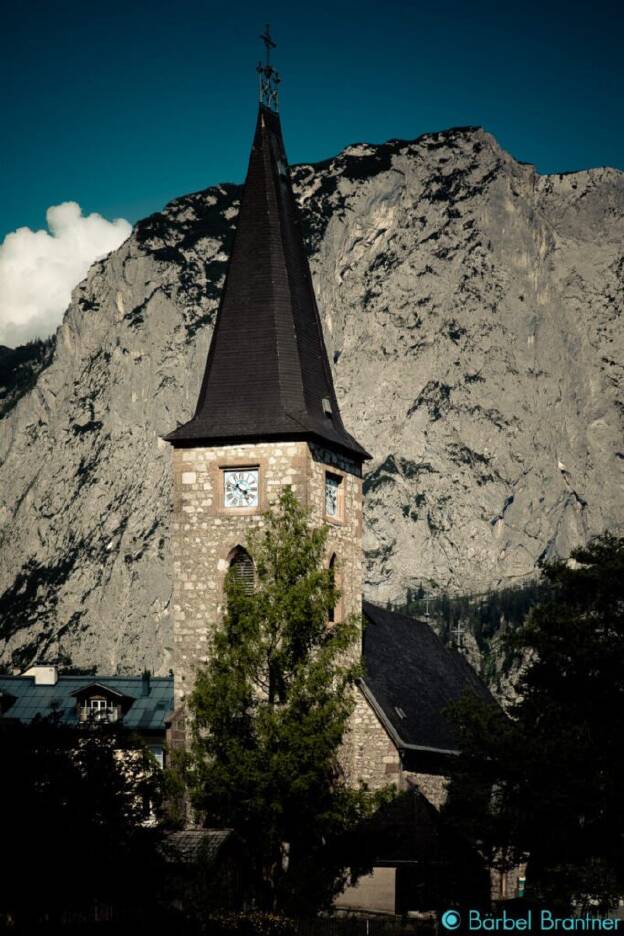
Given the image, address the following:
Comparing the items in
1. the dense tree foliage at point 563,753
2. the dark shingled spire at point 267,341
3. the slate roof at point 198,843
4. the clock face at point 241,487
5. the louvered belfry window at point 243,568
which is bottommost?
the slate roof at point 198,843

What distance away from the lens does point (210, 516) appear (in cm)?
3734

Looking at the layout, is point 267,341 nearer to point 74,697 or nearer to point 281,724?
point 281,724

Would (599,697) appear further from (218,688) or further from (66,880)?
(66,880)

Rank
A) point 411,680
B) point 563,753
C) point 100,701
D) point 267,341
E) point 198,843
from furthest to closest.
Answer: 1. point 100,701
2. point 411,680
3. point 267,341
4. point 563,753
5. point 198,843

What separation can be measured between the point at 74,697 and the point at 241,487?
733 inches

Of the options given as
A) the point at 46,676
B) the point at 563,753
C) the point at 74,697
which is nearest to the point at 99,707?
the point at 74,697

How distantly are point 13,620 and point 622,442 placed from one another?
8159 centimetres

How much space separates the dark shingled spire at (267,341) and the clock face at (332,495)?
0.83m

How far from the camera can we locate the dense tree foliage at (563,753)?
1236 inches

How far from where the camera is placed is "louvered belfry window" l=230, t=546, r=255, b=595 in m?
36.7

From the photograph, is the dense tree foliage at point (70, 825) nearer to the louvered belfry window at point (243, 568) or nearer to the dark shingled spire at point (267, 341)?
the louvered belfry window at point (243, 568)

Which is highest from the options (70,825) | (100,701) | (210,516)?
(210,516)

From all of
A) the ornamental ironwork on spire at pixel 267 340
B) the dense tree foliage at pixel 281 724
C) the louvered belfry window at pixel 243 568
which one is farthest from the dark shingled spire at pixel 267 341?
the dense tree foliage at pixel 281 724

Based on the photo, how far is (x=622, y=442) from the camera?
198 m
